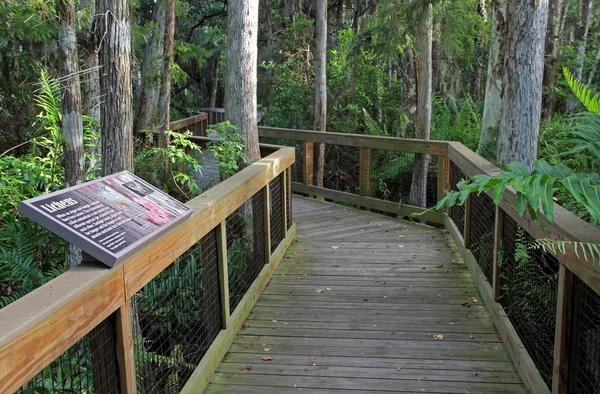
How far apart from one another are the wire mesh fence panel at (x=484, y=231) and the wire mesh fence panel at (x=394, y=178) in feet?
11.2

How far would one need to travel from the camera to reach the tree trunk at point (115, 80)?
14.5ft

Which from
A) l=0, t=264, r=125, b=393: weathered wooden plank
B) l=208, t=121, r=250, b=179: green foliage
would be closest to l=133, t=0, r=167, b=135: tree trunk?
l=208, t=121, r=250, b=179: green foliage

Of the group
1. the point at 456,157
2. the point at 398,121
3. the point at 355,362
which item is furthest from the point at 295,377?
the point at 398,121

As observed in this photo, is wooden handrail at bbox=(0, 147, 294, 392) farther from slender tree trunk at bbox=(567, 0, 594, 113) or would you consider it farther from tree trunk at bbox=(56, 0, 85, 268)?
slender tree trunk at bbox=(567, 0, 594, 113)

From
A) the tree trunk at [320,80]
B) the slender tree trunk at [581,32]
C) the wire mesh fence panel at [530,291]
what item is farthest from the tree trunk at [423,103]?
the slender tree trunk at [581,32]

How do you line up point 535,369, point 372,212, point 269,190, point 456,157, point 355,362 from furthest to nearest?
point 372,212 < point 456,157 < point 269,190 < point 355,362 < point 535,369

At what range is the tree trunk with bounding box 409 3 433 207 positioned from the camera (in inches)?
355

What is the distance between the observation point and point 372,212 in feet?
30.1

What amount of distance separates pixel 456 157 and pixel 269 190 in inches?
85.9

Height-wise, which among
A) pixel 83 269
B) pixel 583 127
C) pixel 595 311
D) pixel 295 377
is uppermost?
pixel 583 127

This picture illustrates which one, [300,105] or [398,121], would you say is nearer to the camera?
[398,121]

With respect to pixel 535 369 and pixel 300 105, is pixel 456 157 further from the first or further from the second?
pixel 300 105

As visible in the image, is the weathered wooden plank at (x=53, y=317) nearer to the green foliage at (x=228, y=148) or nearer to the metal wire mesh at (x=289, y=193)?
the green foliage at (x=228, y=148)

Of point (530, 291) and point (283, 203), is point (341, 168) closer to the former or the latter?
point (283, 203)
